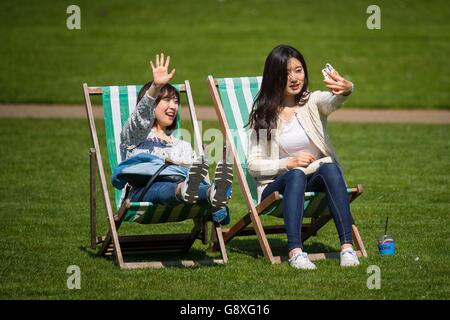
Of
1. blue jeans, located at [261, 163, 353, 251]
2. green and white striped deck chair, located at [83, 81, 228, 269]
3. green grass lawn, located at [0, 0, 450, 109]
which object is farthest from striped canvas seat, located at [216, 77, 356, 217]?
green grass lawn, located at [0, 0, 450, 109]

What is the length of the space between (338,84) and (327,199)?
2.41 ft

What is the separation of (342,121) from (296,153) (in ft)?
22.7

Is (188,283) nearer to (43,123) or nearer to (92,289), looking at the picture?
(92,289)

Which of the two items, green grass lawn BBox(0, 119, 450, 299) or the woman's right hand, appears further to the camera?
the woman's right hand

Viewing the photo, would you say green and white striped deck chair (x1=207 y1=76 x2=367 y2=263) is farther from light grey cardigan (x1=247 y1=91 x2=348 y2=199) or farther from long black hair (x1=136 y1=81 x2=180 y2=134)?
long black hair (x1=136 y1=81 x2=180 y2=134)

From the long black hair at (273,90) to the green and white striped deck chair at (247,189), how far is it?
0.25 metres

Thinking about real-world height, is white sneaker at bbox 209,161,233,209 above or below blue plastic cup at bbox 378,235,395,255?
above

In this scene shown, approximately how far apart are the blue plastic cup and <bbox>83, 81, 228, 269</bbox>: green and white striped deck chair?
1064 millimetres

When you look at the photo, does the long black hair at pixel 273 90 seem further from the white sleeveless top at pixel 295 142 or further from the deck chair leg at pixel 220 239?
the deck chair leg at pixel 220 239

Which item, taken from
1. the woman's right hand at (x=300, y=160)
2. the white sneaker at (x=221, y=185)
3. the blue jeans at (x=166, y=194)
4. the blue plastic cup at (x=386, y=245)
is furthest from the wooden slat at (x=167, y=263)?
the blue plastic cup at (x=386, y=245)

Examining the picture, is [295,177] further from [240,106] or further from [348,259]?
[240,106]

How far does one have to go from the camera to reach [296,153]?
6.72 m

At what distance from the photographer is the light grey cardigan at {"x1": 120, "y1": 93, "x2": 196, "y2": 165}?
6.48 meters
